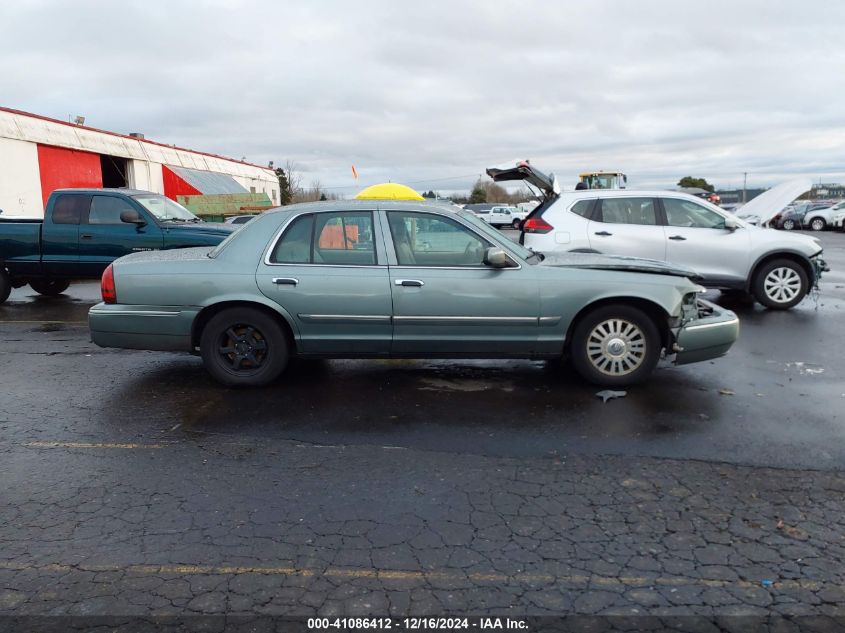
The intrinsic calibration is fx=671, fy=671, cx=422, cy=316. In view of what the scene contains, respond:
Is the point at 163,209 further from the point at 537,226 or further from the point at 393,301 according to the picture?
the point at 393,301

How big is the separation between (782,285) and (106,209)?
10219mm

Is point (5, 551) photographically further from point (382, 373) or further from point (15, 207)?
point (15, 207)

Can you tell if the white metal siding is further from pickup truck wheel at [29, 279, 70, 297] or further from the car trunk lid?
the car trunk lid

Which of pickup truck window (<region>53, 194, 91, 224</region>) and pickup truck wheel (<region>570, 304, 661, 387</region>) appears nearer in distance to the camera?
pickup truck wheel (<region>570, 304, 661, 387</region>)

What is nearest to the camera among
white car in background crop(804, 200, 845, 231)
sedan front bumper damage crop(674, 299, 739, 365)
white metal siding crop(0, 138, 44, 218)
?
sedan front bumper damage crop(674, 299, 739, 365)

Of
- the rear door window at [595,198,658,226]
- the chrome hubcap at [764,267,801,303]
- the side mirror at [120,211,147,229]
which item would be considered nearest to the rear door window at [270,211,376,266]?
the rear door window at [595,198,658,226]

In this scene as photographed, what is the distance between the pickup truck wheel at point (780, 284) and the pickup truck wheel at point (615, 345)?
16.2 feet

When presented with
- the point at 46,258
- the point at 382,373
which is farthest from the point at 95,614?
the point at 46,258

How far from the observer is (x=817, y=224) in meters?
34.1

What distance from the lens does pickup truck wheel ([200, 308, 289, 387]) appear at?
568cm

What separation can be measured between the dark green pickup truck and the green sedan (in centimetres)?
471

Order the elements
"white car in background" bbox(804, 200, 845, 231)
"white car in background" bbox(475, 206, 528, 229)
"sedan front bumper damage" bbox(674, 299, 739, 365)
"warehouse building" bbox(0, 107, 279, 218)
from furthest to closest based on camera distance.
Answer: "white car in background" bbox(475, 206, 528, 229), "white car in background" bbox(804, 200, 845, 231), "warehouse building" bbox(0, 107, 279, 218), "sedan front bumper damage" bbox(674, 299, 739, 365)

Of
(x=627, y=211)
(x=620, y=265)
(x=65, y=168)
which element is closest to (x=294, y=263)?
(x=620, y=265)

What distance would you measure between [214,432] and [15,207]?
20.6 m
